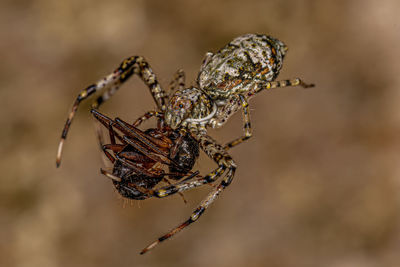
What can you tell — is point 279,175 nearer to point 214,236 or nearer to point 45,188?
point 214,236

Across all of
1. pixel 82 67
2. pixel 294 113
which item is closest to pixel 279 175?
pixel 294 113

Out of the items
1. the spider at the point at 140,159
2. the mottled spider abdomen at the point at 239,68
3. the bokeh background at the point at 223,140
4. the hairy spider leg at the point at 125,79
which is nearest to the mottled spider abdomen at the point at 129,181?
the spider at the point at 140,159

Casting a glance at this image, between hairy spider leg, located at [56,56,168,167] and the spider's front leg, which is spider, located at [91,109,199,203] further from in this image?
hairy spider leg, located at [56,56,168,167]

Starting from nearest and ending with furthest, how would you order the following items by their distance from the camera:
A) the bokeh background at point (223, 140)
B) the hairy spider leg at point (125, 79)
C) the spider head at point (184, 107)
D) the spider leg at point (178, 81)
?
the spider head at point (184, 107) → the hairy spider leg at point (125, 79) → the spider leg at point (178, 81) → the bokeh background at point (223, 140)

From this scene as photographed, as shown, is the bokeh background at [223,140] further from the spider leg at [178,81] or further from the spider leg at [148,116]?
the spider leg at [148,116]

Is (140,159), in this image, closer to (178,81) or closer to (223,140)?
(178,81)

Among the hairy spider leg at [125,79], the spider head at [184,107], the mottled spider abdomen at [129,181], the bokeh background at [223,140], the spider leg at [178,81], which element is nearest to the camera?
the mottled spider abdomen at [129,181]

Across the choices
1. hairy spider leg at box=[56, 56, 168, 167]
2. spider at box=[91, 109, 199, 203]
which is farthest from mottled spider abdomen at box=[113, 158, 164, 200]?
hairy spider leg at box=[56, 56, 168, 167]
